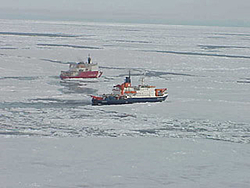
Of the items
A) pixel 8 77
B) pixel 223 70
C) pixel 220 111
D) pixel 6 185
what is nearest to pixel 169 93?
pixel 220 111

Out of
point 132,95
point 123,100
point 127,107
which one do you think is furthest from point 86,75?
point 127,107

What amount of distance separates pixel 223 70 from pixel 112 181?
110 feet

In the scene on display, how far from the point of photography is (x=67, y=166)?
1362 cm

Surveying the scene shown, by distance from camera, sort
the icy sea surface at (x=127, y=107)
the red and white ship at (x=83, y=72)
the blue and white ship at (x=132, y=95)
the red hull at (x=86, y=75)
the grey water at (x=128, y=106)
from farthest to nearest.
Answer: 1. the red and white ship at (x=83, y=72)
2. the red hull at (x=86, y=75)
3. the blue and white ship at (x=132, y=95)
4. the grey water at (x=128, y=106)
5. the icy sea surface at (x=127, y=107)

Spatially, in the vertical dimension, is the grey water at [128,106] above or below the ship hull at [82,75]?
below

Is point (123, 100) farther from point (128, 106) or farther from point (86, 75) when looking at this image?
point (86, 75)

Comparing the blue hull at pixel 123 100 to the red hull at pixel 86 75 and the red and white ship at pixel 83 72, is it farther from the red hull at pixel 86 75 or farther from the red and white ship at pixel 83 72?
the red and white ship at pixel 83 72

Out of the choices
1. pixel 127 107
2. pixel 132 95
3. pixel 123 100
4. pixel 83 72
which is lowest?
pixel 127 107

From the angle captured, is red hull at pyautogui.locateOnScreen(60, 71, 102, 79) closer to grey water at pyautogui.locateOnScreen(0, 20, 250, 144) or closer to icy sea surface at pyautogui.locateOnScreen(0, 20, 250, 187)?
grey water at pyautogui.locateOnScreen(0, 20, 250, 144)

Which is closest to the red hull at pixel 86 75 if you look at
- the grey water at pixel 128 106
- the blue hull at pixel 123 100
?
the grey water at pixel 128 106

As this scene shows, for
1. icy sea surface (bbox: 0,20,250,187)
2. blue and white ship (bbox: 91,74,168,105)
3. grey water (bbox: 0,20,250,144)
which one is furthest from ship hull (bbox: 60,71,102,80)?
blue and white ship (bbox: 91,74,168,105)

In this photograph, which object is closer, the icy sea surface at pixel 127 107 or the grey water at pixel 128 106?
the icy sea surface at pixel 127 107

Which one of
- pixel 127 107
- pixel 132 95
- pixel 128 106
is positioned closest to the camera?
pixel 127 107

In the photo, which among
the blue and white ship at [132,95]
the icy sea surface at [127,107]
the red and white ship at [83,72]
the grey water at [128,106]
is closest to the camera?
the icy sea surface at [127,107]
